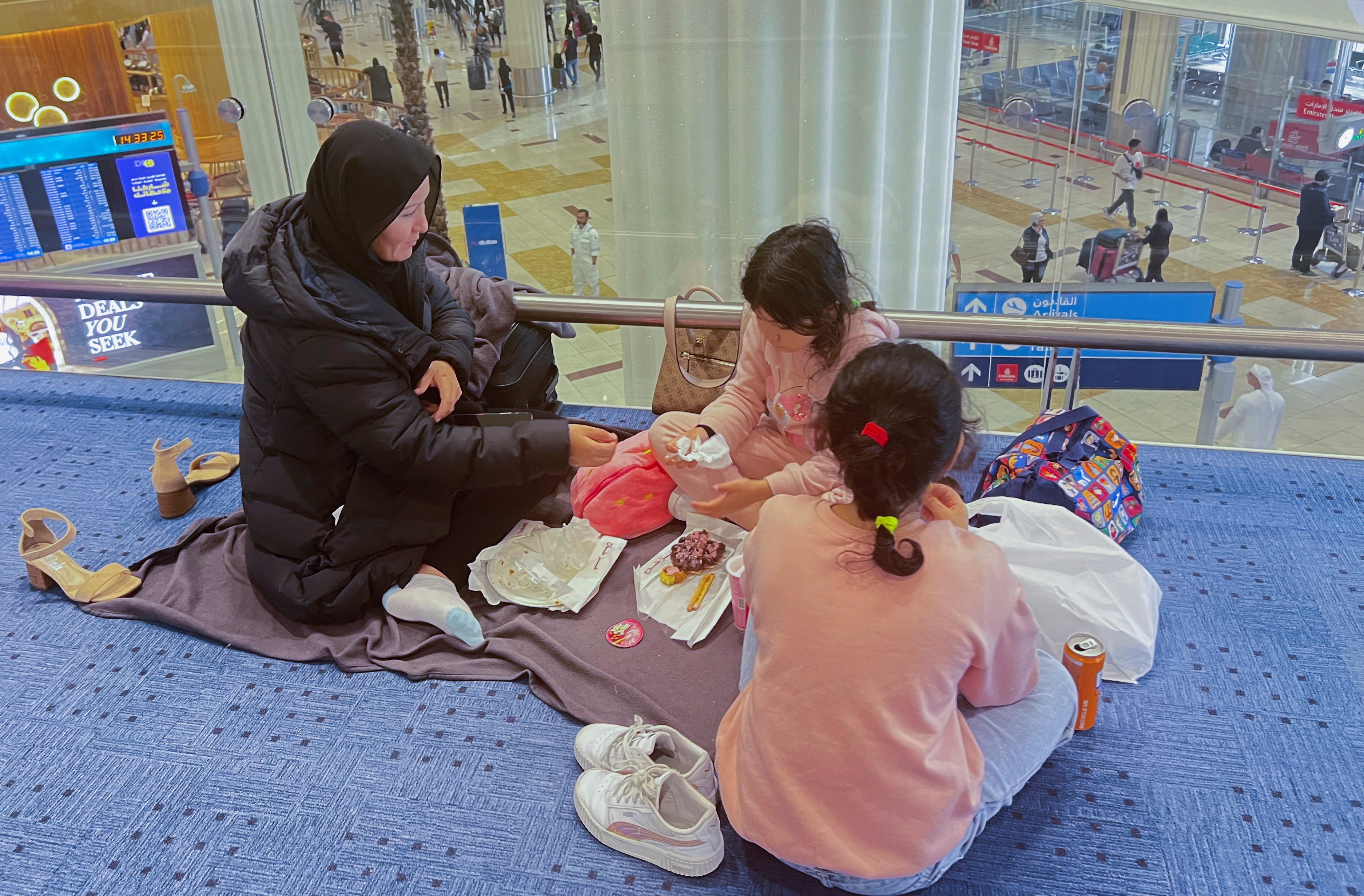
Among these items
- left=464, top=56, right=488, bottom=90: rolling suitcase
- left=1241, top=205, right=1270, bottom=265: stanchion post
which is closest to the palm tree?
left=464, top=56, right=488, bottom=90: rolling suitcase

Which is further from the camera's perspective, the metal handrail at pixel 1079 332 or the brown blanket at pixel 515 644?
the metal handrail at pixel 1079 332

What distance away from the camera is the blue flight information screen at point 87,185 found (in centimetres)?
622

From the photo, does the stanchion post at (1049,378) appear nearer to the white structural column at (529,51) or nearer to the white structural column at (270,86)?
the white structural column at (529,51)

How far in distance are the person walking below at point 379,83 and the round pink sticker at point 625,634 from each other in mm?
4640

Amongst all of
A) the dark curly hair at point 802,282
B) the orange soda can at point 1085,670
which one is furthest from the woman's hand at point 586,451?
the orange soda can at point 1085,670

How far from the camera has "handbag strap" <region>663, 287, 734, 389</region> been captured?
8.62 ft

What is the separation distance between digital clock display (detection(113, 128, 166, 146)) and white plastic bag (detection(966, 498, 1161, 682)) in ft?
20.3

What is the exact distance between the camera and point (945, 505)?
5.61 ft

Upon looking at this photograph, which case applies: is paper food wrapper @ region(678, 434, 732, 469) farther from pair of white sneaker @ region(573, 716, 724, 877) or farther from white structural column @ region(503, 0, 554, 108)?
white structural column @ region(503, 0, 554, 108)

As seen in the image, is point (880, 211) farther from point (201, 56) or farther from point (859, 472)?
point (201, 56)

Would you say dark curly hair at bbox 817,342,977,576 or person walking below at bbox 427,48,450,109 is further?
person walking below at bbox 427,48,450,109

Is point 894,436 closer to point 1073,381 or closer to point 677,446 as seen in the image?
point 677,446

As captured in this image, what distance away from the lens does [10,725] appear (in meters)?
2.06

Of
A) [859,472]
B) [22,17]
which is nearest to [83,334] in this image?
[22,17]
